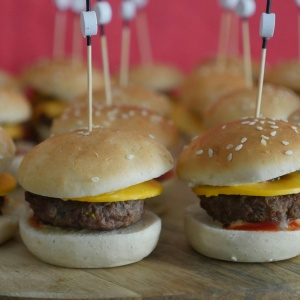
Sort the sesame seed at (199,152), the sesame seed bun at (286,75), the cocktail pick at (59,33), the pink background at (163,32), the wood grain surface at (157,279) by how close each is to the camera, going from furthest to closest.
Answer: the pink background at (163,32) < the cocktail pick at (59,33) < the sesame seed bun at (286,75) < the sesame seed at (199,152) < the wood grain surface at (157,279)

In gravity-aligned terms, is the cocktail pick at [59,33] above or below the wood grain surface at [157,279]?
above

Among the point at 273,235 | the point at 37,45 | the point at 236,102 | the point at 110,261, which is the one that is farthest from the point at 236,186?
the point at 37,45

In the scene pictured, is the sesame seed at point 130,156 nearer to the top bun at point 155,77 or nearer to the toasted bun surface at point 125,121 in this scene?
the toasted bun surface at point 125,121

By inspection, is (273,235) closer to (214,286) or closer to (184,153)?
(214,286)

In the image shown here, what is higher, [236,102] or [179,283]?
[236,102]

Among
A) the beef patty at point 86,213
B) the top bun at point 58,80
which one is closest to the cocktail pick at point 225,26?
the top bun at point 58,80

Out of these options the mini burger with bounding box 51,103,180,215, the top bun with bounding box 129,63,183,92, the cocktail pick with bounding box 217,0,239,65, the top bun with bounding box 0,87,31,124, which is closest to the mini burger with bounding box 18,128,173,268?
the mini burger with bounding box 51,103,180,215
